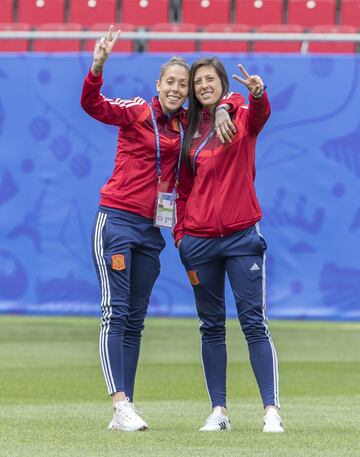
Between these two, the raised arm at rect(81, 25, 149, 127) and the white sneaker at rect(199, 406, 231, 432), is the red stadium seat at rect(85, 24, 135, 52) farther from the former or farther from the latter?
the white sneaker at rect(199, 406, 231, 432)

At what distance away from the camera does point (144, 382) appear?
9211 mm

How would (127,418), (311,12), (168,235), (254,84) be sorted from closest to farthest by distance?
(254,84), (127,418), (168,235), (311,12)

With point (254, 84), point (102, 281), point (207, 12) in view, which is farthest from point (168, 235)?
point (254, 84)

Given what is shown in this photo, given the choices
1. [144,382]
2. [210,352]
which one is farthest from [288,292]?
[210,352]

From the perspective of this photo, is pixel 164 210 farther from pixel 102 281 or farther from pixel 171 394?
pixel 171 394

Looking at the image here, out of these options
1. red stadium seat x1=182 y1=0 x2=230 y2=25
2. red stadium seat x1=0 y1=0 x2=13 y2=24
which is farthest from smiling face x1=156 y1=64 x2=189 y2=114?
red stadium seat x1=0 y1=0 x2=13 y2=24

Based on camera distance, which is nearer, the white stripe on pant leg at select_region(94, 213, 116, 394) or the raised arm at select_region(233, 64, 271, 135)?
the raised arm at select_region(233, 64, 271, 135)

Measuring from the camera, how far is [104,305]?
255 inches

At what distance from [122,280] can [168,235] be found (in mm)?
7532

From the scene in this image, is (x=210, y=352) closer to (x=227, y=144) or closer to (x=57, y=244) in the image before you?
(x=227, y=144)

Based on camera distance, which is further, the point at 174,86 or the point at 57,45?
the point at 57,45

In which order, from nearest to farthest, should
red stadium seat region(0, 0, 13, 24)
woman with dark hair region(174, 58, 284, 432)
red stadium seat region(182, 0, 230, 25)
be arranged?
1. woman with dark hair region(174, 58, 284, 432)
2. red stadium seat region(182, 0, 230, 25)
3. red stadium seat region(0, 0, 13, 24)

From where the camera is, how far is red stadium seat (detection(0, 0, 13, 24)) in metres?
17.1

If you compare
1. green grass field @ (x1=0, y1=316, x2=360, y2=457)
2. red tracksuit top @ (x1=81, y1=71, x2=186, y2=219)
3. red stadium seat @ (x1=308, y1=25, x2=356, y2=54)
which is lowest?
green grass field @ (x1=0, y1=316, x2=360, y2=457)
